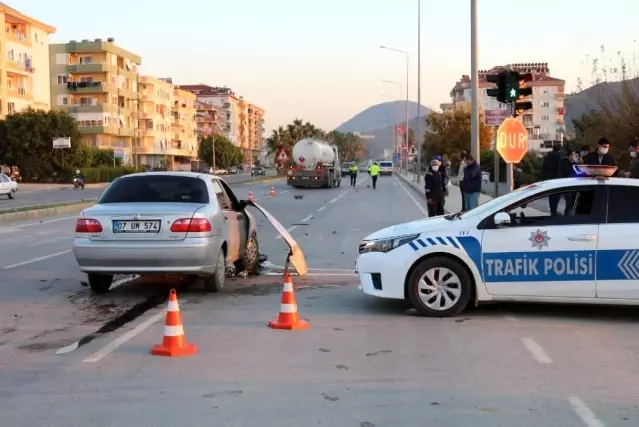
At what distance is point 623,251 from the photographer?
7.72 m

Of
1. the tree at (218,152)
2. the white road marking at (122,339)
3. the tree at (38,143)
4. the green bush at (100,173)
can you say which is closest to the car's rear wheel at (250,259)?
the white road marking at (122,339)

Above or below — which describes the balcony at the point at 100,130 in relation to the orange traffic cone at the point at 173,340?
above

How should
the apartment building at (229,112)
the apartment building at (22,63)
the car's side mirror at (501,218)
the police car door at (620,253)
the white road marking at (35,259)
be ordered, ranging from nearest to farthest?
the police car door at (620,253) < the car's side mirror at (501,218) < the white road marking at (35,259) < the apartment building at (22,63) < the apartment building at (229,112)

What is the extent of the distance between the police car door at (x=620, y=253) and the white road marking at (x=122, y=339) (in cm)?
476

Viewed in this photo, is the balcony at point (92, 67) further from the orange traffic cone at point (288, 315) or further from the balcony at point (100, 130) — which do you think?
the orange traffic cone at point (288, 315)

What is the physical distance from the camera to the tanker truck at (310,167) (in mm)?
49406

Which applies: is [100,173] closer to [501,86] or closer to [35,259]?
[35,259]

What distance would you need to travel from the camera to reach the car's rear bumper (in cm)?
898

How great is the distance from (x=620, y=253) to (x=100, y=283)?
6.44m

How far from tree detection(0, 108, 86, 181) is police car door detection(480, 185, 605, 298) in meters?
69.0

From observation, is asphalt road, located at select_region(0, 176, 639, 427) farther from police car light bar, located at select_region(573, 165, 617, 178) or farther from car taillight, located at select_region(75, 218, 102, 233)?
police car light bar, located at select_region(573, 165, 617, 178)

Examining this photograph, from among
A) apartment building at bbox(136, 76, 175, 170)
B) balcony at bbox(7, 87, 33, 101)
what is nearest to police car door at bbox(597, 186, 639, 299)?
balcony at bbox(7, 87, 33, 101)

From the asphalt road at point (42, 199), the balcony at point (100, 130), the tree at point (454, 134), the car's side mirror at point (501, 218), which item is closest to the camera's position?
the car's side mirror at point (501, 218)

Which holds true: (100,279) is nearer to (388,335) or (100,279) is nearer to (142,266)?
(142,266)
